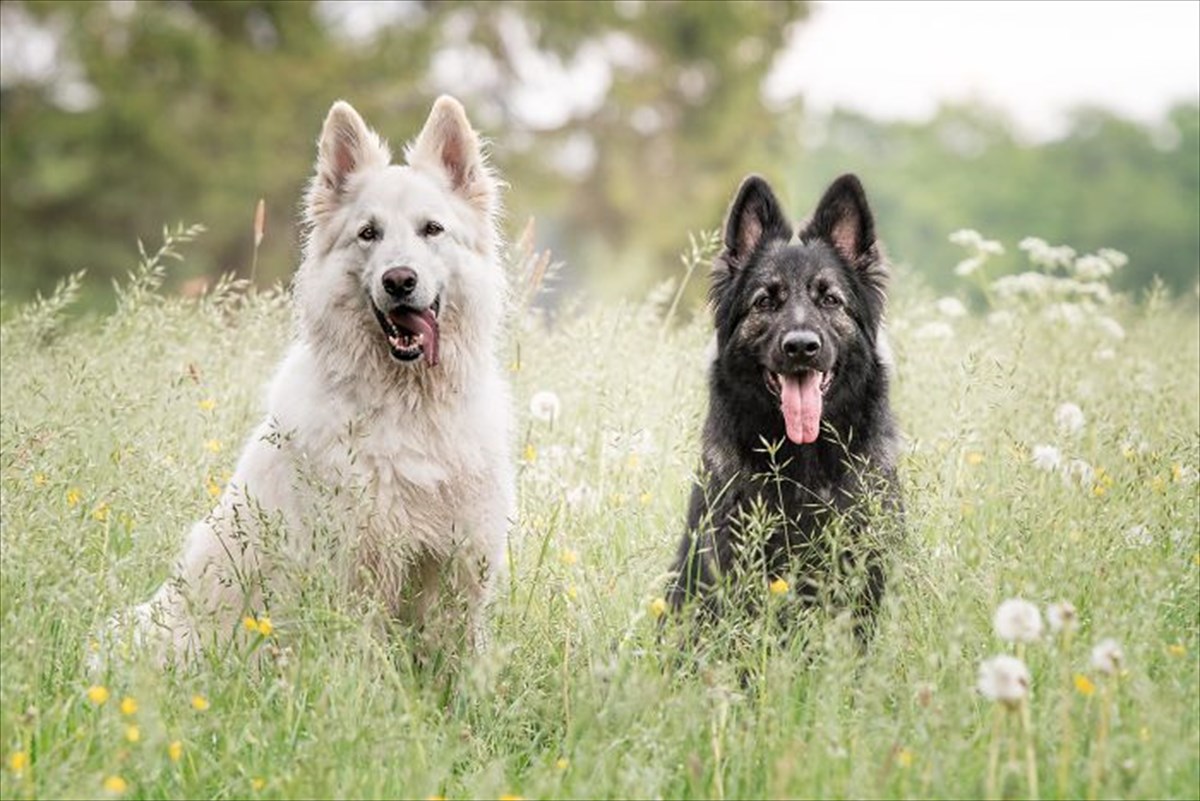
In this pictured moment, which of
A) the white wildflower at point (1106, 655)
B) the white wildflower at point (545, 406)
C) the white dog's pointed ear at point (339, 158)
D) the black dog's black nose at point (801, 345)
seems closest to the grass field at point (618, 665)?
the white wildflower at point (1106, 655)

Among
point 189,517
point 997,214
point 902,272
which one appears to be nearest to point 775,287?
point 189,517

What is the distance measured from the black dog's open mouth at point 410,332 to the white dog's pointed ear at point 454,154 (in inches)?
19.0

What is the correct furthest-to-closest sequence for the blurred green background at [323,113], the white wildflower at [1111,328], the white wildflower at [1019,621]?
the blurred green background at [323,113] < the white wildflower at [1111,328] < the white wildflower at [1019,621]

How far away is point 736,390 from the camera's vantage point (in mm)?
4891

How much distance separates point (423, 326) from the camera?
15.0 ft

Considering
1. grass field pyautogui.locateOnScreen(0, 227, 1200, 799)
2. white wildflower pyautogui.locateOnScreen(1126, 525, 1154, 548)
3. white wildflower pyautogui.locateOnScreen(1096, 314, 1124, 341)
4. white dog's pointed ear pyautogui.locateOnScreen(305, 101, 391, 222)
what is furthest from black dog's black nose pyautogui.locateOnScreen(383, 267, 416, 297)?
white wildflower pyautogui.locateOnScreen(1096, 314, 1124, 341)

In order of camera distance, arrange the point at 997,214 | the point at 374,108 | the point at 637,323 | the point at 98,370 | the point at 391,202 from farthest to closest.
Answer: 1. the point at 997,214
2. the point at 374,108
3. the point at 637,323
4. the point at 98,370
5. the point at 391,202

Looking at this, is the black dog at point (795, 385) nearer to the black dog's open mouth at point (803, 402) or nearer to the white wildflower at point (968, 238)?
the black dog's open mouth at point (803, 402)

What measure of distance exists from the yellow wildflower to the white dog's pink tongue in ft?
8.15

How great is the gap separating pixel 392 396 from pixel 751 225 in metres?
1.42

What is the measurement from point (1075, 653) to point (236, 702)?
2.05 metres

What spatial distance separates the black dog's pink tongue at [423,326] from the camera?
457 centimetres

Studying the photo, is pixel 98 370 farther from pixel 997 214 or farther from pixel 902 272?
pixel 997 214

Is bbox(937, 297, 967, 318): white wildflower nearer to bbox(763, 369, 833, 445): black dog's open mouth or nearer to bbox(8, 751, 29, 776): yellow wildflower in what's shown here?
bbox(763, 369, 833, 445): black dog's open mouth
